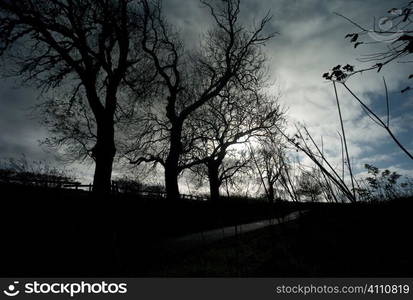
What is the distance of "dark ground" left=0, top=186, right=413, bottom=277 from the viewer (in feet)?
6.31

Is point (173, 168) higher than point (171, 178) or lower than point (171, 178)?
higher

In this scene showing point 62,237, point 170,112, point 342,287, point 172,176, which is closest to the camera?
point 342,287

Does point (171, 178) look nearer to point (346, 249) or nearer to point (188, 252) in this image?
point (188, 252)

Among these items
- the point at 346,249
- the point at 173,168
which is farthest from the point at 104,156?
the point at 346,249

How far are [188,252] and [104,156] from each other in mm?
7533

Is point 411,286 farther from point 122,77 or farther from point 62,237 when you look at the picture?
point 122,77

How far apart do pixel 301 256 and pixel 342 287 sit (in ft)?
3.24

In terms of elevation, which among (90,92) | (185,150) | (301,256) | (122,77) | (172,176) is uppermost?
(122,77)

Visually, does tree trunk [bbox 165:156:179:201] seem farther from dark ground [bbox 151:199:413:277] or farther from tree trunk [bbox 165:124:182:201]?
dark ground [bbox 151:199:413:277]

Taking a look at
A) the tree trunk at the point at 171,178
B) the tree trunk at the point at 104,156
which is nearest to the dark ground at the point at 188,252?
the tree trunk at the point at 104,156

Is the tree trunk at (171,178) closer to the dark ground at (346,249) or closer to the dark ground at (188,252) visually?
the dark ground at (188,252)

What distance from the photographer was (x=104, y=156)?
10273mm

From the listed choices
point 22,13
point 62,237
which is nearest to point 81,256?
point 62,237

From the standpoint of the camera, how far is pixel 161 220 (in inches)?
387
